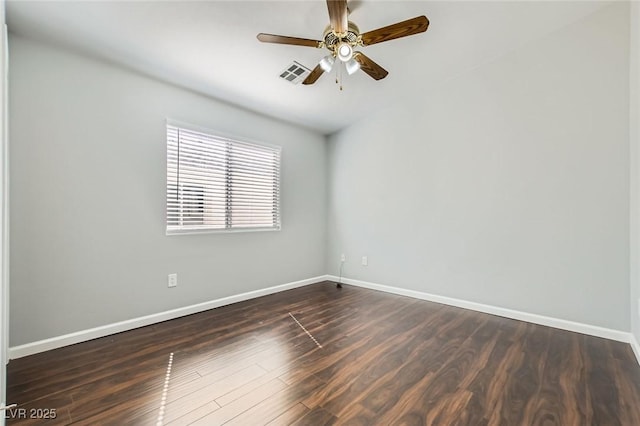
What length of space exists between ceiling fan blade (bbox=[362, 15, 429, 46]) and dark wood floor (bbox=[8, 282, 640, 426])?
2360 millimetres

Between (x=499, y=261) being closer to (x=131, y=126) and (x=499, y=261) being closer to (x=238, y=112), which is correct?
(x=238, y=112)

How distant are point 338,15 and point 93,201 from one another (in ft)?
7.96

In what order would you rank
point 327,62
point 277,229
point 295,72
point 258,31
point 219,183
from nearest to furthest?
point 327,62 → point 258,31 → point 295,72 → point 219,183 → point 277,229

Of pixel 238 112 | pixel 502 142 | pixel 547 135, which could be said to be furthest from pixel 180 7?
pixel 547 135

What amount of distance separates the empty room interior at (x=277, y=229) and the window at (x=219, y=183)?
3 centimetres

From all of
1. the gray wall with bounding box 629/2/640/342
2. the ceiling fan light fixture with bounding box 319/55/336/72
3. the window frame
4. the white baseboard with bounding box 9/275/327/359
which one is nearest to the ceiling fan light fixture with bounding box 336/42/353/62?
the ceiling fan light fixture with bounding box 319/55/336/72

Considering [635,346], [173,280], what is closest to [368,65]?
[173,280]

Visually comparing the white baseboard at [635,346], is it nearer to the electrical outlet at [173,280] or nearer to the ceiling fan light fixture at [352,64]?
the ceiling fan light fixture at [352,64]

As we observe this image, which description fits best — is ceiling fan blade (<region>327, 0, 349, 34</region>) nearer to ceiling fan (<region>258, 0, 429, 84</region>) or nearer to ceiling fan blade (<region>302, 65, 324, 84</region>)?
ceiling fan (<region>258, 0, 429, 84</region>)

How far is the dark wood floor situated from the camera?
1.54 meters

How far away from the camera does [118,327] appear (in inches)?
99.5

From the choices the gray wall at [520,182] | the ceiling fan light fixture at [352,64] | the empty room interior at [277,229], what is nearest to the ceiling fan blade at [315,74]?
the empty room interior at [277,229]

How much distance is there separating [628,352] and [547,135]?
Answer: 1.94 m

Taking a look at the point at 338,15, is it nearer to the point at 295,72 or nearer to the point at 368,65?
the point at 368,65
